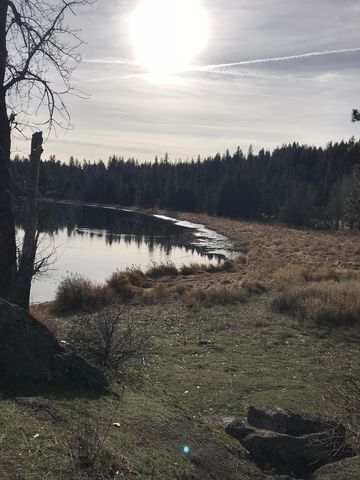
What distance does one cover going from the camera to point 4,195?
7301mm

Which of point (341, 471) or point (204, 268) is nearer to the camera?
point (341, 471)

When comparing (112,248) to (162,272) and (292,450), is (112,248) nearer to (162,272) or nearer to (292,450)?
(162,272)

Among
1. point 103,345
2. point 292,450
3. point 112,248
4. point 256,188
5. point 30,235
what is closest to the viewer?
point 292,450

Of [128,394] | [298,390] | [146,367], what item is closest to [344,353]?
[298,390]

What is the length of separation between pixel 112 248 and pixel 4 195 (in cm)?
3339

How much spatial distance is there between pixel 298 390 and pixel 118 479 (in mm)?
5550

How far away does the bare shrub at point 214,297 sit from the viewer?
1717cm

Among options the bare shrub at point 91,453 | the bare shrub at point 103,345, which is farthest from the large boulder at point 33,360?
the bare shrub at point 103,345

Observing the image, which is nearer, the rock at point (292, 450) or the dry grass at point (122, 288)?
the rock at point (292, 450)

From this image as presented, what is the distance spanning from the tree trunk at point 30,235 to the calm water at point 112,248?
38.1ft

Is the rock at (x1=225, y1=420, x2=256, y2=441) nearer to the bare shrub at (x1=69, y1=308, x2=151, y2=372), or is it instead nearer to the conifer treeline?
the bare shrub at (x1=69, y1=308, x2=151, y2=372)

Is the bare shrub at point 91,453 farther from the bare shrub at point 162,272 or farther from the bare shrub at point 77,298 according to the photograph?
the bare shrub at point 162,272

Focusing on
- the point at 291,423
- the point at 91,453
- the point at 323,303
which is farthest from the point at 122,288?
the point at 91,453

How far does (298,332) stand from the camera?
513 inches
